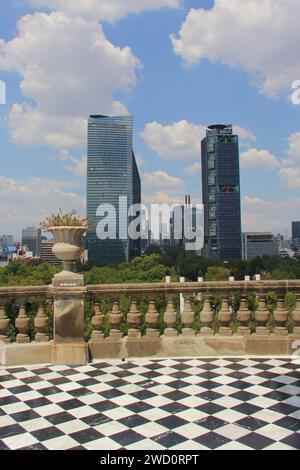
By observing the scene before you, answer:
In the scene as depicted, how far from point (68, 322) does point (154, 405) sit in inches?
79.4

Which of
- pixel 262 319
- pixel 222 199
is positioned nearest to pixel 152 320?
pixel 262 319

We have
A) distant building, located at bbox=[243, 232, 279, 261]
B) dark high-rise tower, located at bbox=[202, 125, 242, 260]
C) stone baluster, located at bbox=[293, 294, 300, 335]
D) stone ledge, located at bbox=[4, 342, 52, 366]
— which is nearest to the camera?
stone ledge, located at bbox=[4, 342, 52, 366]

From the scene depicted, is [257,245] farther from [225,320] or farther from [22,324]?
[22,324]

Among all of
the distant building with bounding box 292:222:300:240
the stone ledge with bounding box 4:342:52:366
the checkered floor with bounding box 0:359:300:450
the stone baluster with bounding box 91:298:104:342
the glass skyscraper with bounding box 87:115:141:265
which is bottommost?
the checkered floor with bounding box 0:359:300:450

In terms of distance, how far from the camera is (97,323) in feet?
19.3

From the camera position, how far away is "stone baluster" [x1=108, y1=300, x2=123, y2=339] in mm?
5881

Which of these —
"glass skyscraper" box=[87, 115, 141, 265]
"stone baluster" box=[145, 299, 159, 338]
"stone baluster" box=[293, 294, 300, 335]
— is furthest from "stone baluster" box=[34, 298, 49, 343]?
"glass skyscraper" box=[87, 115, 141, 265]

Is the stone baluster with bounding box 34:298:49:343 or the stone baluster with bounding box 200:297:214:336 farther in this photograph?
the stone baluster with bounding box 200:297:214:336

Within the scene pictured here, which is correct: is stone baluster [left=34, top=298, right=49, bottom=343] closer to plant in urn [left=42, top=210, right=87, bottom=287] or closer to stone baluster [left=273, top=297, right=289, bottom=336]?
plant in urn [left=42, top=210, right=87, bottom=287]

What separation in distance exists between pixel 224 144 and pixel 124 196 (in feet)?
157

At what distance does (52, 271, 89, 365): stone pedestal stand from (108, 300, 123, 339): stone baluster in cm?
41

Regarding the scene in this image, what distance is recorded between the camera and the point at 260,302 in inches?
233

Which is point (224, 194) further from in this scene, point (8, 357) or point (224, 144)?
point (8, 357)

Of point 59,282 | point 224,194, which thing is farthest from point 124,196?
point 59,282
